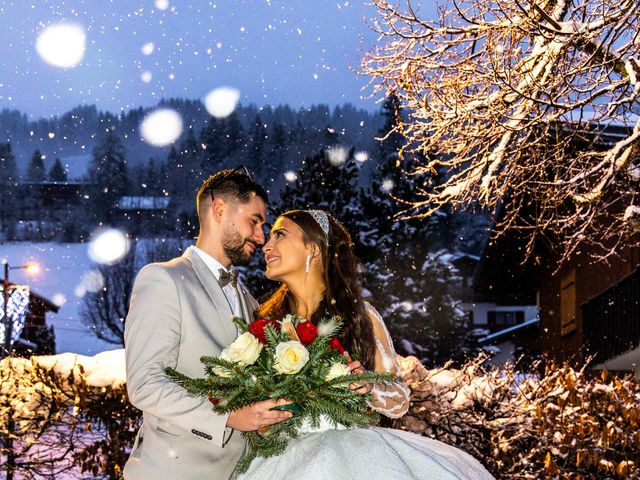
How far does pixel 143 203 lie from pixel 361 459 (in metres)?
56.0

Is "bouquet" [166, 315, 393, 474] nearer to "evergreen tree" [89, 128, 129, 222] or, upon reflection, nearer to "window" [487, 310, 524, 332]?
"window" [487, 310, 524, 332]

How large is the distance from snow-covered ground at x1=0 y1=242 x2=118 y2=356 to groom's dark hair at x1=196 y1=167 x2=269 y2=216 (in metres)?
65.7

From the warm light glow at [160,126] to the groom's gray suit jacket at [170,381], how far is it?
8010 cm

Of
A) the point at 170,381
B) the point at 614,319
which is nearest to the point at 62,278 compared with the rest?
the point at 614,319

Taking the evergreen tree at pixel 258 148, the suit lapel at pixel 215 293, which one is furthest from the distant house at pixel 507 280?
the evergreen tree at pixel 258 148

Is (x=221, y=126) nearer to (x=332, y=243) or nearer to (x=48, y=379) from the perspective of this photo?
(x=48, y=379)

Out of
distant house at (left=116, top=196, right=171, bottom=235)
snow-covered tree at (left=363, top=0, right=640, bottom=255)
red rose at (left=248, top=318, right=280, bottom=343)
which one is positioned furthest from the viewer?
distant house at (left=116, top=196, right=171, bottom=235)

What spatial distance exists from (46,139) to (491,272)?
317 feet

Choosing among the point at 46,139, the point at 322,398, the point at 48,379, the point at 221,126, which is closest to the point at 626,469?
the point at 322,398

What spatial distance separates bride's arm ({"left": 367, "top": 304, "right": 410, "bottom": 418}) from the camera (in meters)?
4.76

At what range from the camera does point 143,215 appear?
54281 mm

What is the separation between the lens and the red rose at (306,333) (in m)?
3.91

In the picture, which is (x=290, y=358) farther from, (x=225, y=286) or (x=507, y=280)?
(x=507, y=280)

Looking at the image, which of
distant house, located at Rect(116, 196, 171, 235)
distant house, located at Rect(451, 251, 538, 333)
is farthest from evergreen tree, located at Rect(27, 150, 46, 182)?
distant house, located at Rect(451, 251, 538, 333)
